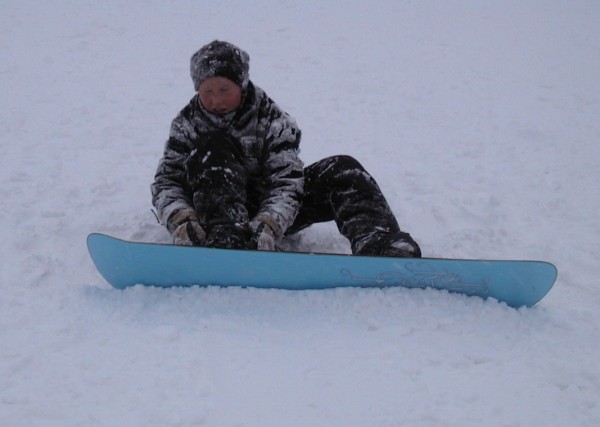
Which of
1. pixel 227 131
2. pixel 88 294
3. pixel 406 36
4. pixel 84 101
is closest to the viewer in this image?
pixel 88 294

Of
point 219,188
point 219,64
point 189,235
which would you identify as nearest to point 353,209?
point 219,188

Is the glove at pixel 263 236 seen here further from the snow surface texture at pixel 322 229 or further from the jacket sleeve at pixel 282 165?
the snow surface texture at pixel 322 229

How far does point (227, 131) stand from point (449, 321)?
4.43 feet

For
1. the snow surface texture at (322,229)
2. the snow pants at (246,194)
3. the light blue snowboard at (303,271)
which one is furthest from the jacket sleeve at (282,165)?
the snow surface texture at (322,229)

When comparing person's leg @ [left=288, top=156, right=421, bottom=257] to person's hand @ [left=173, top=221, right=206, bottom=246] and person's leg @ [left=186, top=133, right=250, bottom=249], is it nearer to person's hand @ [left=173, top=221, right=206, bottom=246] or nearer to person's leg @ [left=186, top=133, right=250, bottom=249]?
person's leg @ [left=186, top=133, right=250, bottom=249]

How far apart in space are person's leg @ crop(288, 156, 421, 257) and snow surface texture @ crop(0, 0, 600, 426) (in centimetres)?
20

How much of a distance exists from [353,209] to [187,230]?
78 cm

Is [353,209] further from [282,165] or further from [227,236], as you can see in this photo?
[227,236]

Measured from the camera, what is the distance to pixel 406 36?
26.5 ft

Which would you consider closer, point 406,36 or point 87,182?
point 87,182

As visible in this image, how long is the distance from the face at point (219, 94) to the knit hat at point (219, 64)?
2 cm

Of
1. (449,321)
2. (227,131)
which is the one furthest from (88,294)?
(449,321)

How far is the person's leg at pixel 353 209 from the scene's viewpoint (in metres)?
2.60

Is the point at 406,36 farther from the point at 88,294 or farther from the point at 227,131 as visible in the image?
the point at 88,294
